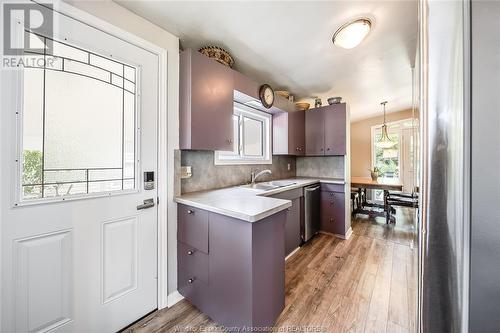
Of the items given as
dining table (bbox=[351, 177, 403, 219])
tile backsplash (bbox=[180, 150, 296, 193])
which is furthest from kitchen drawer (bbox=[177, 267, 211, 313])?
dining table (bbox=[351, 177, 403, 219])

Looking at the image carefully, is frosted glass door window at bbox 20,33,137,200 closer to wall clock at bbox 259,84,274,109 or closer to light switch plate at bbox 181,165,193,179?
light switch plate at bbox 181,165,193,179

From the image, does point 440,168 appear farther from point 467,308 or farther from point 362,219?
point 362,219

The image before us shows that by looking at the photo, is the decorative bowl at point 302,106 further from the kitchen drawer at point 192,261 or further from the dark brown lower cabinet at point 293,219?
the kitchen drawer at point 192,261

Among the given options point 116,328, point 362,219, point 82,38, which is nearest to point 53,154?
point 82,38

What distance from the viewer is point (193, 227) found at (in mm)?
1509

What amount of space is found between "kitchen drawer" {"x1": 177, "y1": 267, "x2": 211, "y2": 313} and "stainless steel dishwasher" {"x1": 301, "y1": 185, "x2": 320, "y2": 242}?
1.67m

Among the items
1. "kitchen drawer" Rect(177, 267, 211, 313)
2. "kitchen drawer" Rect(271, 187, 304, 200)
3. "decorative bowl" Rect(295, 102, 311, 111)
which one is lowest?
"kitchen drawer" Rect(177, 267, 211, 313)

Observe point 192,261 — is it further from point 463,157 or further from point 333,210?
point 333,210

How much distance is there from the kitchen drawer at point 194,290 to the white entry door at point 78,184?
20 centimetres

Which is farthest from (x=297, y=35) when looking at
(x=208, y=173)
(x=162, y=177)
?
(x=162, y=177)

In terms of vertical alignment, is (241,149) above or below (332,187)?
above

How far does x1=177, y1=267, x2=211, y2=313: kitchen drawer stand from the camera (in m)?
1.43

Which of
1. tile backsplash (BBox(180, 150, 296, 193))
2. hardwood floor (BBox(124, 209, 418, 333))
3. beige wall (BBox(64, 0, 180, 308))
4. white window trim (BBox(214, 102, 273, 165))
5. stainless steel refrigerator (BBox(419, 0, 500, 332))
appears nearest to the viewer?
stainless steel refrigerator (BBox(419, 0, 500, 332))

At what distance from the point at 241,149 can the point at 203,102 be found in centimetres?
107
